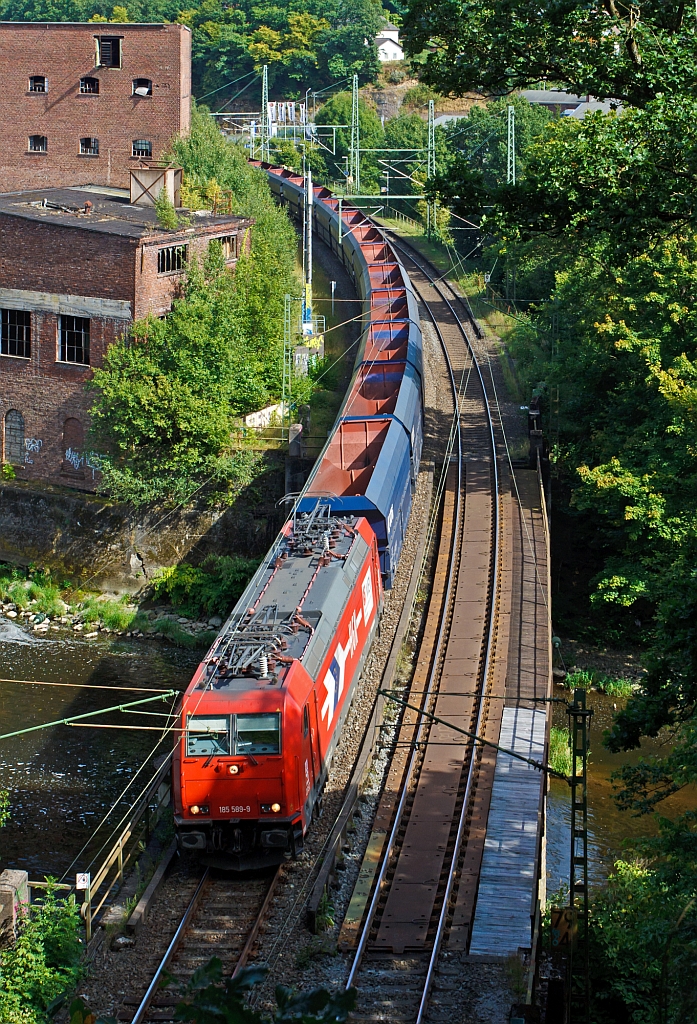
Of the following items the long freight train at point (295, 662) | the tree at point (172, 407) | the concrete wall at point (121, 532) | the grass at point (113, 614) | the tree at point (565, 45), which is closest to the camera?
the tree at point (565, 45)

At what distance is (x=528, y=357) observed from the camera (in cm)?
4725

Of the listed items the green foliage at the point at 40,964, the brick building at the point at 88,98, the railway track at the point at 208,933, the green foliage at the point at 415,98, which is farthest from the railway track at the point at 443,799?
the green foliage at the point at 415,98

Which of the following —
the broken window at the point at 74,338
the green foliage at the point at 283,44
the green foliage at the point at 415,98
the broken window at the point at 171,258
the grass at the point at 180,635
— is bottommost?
the grass at the point at 180,635

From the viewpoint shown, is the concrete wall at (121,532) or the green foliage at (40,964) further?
the concrete wall at (121,532)

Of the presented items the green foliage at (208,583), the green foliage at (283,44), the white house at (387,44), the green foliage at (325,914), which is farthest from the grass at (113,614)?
the white house at (387,44)

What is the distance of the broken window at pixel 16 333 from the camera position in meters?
37.5

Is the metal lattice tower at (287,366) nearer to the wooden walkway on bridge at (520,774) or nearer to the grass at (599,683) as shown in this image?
the wooden walkway on bridge at (520,774)

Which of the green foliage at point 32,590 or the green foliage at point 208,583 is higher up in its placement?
the green foliage at point 208,583

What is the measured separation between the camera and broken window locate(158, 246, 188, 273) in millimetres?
37156

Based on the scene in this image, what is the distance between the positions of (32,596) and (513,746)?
18085 millimetres

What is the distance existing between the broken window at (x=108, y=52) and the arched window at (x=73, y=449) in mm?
20102

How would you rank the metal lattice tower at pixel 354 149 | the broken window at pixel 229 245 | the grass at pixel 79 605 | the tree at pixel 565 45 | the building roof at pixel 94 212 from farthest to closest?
the metal lattice tower at pixel 354 149, the broken window at pixel 229 245, the building roof at pixel 94 212, the grass at pixel 79 605, the tree at pixel 565 45

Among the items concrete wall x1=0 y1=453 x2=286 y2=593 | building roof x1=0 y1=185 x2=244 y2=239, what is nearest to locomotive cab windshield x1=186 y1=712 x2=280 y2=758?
concrete wall x1=0 y1=453 x2=286 y2=593

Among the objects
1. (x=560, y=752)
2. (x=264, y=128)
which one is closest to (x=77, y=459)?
(x=560, y=752)
